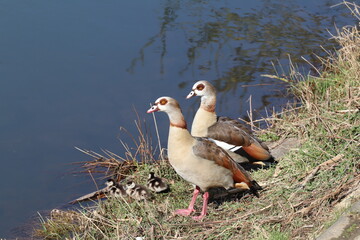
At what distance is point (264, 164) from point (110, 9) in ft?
15.8

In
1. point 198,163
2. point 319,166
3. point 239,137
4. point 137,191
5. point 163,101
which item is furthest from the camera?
point 239,137

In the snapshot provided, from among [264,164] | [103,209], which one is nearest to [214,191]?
[264,164]

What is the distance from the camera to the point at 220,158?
5.17 metres

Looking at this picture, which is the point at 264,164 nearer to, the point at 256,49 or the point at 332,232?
the point at 332,232

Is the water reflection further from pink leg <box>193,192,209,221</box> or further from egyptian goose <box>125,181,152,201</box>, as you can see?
pink leg <box>193,192,209,221</box>

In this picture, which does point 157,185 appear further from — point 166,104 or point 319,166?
point 319,166

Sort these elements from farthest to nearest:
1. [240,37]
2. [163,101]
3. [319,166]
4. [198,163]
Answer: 1. [240,37]
2. [163,101]
3. [198,163]
4. [319,166]

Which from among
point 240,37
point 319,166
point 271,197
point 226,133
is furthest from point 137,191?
point 240,37

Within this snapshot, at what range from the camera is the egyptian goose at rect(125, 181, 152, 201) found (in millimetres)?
5523

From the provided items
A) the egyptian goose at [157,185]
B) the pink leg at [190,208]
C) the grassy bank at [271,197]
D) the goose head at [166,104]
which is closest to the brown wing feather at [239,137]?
the grassy bank at [271,197]

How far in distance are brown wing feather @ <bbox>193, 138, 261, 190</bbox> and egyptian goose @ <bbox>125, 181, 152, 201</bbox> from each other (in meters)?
0.75

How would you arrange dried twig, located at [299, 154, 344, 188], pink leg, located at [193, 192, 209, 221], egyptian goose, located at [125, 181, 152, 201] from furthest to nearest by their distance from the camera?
egyptian goose, located at [125, 181, 152, 201] → pink leg, located at [193, 192, 209, 221] → dried twig, located at [299, 154, 344, 188]

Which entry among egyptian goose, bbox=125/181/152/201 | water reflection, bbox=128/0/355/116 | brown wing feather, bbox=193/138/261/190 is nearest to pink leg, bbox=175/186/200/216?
brown wing feather, bbox=193/138/261/190

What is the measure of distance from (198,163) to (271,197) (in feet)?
2.15
